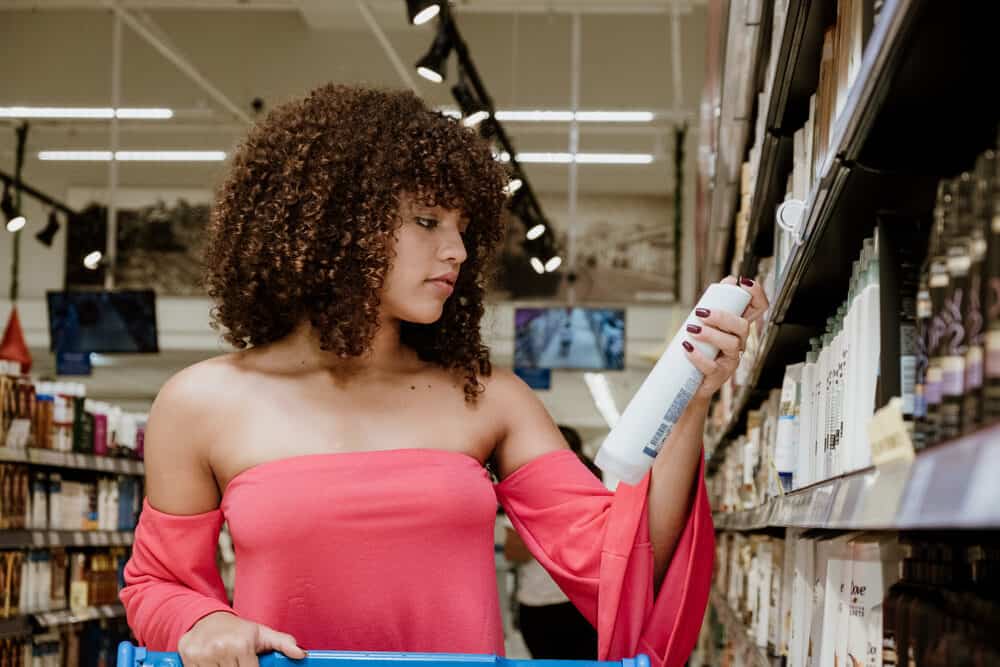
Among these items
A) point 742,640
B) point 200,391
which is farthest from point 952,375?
point 742,640

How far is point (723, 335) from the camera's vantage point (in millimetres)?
1616

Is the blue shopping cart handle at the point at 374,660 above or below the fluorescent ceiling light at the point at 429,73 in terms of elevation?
below

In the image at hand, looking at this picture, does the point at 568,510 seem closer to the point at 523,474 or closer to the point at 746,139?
the point at 523,474

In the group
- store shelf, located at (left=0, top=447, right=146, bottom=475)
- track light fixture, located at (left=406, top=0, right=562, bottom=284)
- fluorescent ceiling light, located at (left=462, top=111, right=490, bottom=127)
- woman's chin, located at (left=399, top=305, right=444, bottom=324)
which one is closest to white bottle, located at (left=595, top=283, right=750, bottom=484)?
woman's chin, located at (left=399, top=305, right=444, bottom=324)

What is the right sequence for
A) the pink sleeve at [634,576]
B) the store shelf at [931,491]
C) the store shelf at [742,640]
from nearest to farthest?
the store shelf at [931,491], the pink sleeve at [634,576], the store shelf at [742,640]

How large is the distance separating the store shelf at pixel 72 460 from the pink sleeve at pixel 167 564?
138 inches

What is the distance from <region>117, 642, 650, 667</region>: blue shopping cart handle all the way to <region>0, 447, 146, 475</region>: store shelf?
381 cm

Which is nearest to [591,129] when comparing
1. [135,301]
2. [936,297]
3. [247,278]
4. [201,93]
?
→ [201,93]

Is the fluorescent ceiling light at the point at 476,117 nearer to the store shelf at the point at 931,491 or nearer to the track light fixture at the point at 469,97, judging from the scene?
the track light fixture at the point at 469,97

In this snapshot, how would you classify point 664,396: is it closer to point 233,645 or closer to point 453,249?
point 453,249

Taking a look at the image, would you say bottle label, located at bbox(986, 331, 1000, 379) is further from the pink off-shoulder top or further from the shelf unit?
the pink off-shoulder top

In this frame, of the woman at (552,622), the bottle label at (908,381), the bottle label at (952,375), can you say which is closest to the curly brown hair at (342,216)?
the bottle label at (908,381)

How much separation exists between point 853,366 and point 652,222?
13.2 meters

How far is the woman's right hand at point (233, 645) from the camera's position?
5.36 feet
